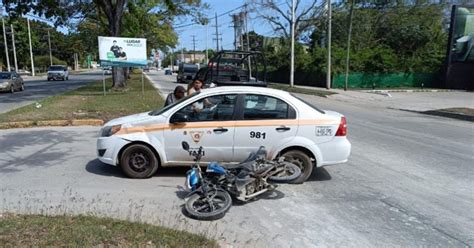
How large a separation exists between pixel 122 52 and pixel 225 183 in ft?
58.6

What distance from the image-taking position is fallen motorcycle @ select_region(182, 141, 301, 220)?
4.56 metres

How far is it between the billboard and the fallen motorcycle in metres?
17.2

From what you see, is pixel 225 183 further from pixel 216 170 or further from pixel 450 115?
pixel 450 115

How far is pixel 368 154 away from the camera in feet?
25.9

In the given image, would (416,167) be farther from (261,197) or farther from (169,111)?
(169,111)

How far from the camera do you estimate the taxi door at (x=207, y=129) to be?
582 centimetres

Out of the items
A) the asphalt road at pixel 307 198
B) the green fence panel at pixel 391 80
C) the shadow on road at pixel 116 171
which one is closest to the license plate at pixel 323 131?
the asphalt road at pixel 307 198

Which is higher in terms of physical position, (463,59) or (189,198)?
(463,59)

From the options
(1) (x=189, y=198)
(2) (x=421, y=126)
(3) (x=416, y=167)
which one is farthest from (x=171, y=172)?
(2) (x=421, y=126)

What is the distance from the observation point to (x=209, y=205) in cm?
457

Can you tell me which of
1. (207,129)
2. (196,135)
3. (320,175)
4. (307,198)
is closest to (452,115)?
(320,175)

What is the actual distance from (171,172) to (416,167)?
4501mm

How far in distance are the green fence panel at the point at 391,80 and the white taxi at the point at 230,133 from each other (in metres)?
31.3

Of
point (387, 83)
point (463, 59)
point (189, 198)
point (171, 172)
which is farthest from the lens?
point (387, 83)
